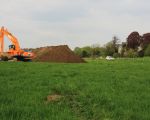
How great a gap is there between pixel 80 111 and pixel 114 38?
378 feet

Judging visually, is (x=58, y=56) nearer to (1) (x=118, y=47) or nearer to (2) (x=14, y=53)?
(2) (x=14, y=53)

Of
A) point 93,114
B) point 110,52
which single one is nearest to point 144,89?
point 93,114

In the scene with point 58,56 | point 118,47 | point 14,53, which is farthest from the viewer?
point 118,47

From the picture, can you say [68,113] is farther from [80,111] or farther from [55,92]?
[55,92]

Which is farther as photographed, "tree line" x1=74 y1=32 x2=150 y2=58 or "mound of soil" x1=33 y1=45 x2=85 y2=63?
"tree line" x1=74 y1=32 x2=150 y2=58

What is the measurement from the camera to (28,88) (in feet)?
39.2

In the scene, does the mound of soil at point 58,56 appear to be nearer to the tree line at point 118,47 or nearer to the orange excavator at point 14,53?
the orange excavator at point 14,53

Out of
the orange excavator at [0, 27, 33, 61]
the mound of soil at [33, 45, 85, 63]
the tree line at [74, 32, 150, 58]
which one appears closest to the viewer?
the mound of soil at [33, 45, 85, 63]

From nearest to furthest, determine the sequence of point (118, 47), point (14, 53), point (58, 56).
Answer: point (58, 56) < point (14, 53) < point (118, 47)

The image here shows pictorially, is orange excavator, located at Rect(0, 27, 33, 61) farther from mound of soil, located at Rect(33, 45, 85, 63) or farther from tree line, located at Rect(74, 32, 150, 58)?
tree line, located at Rect(74, 32, 150, 58)

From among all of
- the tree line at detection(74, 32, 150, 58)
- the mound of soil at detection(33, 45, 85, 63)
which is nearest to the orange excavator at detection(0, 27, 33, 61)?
the mound of soil at detection(33, 45, 85, 63)

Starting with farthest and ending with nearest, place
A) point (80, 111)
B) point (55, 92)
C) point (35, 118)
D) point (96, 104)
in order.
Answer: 1. point (55, 92)
2. point (96, 104)
3. point (80, 111)
4. point (35, 118)

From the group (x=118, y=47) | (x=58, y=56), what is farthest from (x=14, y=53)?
(x=118, y=47)

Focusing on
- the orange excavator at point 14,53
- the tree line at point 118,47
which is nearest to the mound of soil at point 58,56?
the orange excavator at point 14,53
